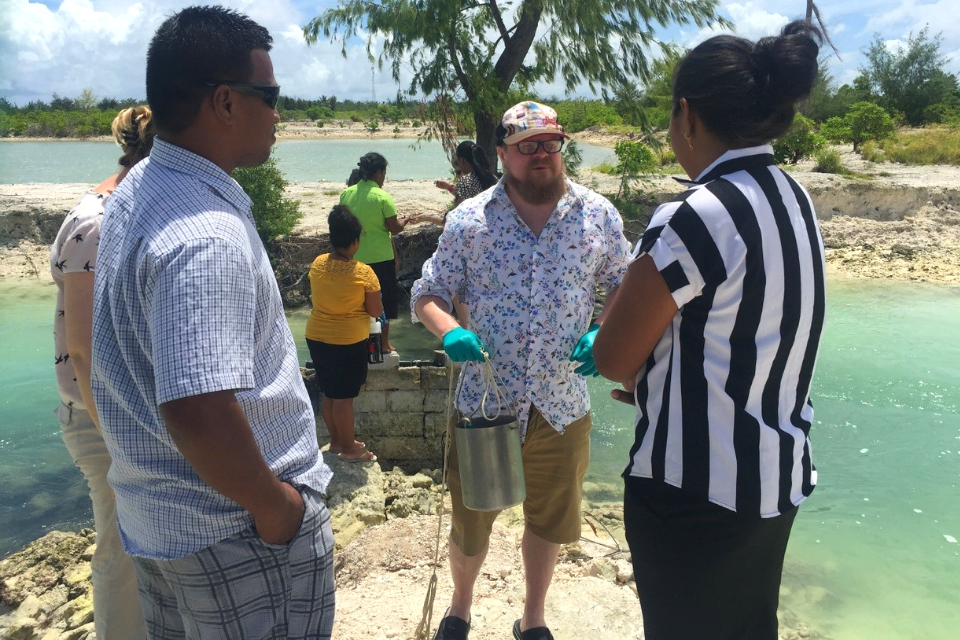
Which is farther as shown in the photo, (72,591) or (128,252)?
(72,591)

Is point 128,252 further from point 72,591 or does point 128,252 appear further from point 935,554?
point 935,554

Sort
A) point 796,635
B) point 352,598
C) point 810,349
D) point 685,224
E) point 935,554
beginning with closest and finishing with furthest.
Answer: point 685,224 < point 810,349 < point 352,598 < point 796,635 < point 935,554

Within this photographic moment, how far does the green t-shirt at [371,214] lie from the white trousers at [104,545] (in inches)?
170

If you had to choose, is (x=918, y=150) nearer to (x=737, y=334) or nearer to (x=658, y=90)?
(x=658, y=90)

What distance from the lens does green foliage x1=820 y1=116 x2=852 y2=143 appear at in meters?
20.9

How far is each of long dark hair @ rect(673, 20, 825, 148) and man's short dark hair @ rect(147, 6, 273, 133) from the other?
98 centimetres

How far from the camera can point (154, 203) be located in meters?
1.43

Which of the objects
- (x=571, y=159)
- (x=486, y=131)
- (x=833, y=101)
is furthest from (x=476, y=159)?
(x=833, y=101)

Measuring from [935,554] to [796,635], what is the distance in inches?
59.5

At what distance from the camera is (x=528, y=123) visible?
264cm

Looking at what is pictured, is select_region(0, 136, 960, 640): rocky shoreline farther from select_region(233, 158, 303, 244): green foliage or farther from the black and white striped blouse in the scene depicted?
select_region(233, 158, 303, 244): green foliage

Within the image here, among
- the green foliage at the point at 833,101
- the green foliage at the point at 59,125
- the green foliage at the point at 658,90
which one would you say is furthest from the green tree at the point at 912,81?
the green foliage at the point at 59,125

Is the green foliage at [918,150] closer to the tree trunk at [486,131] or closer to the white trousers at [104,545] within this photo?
the tree trunk at [486,131]

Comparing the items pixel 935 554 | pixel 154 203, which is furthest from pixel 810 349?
pixel 935 554
